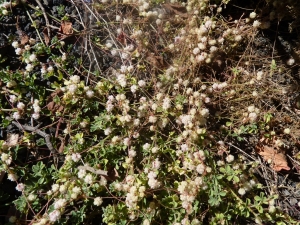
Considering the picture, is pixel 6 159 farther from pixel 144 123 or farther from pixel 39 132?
pixel 144 123

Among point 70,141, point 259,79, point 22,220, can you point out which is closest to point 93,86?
point 70,141

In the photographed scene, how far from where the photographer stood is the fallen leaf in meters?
2.09

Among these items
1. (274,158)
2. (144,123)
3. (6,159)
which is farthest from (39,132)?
(274,158)

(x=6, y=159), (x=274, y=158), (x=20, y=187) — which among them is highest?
(x=6, y=159)

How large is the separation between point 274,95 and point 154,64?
0.79m

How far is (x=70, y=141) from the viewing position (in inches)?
77.4

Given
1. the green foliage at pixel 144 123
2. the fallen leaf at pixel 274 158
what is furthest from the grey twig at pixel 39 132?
the fallen leaf at pixel 274 158

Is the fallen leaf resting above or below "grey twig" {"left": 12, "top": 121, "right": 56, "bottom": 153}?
below

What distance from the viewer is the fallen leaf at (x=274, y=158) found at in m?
2.09

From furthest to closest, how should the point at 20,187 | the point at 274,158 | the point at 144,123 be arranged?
the point at 274,158
the point at 144,123
the point at 20,187

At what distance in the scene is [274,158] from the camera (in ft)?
6.89

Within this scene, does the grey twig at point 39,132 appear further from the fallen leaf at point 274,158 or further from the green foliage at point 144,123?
the fallen leaf at point 274,158

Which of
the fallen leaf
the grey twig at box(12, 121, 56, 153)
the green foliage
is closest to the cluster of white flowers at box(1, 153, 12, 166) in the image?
the green foliage

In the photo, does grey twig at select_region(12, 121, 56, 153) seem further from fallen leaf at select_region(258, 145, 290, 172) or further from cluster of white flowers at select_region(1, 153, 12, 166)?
fallen leaf at select_region(258, 145, 290, 172)
